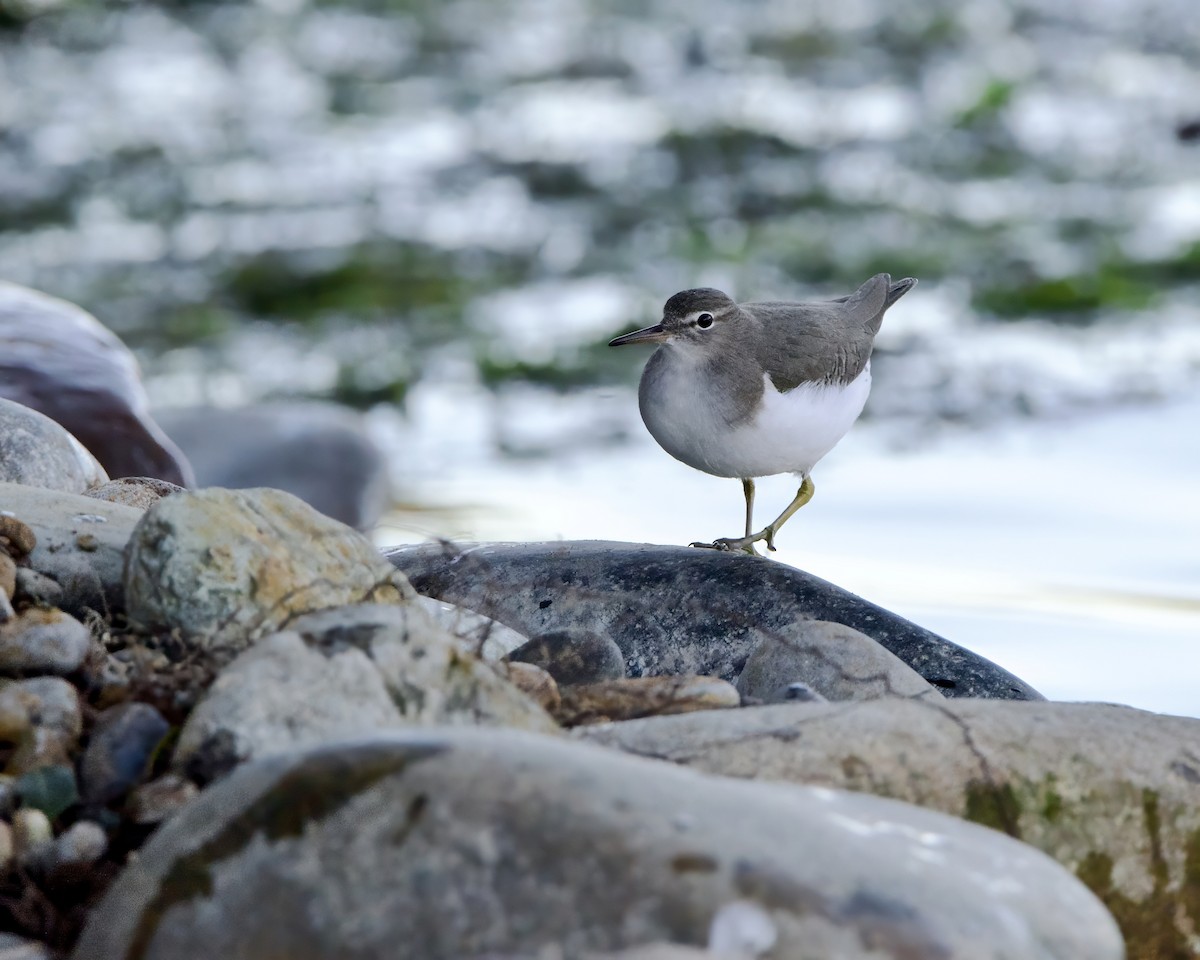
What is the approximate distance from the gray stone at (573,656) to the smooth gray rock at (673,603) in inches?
24.5

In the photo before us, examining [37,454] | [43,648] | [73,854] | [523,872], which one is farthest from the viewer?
[37,454]

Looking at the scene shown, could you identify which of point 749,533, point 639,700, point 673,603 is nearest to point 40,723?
point 639,700

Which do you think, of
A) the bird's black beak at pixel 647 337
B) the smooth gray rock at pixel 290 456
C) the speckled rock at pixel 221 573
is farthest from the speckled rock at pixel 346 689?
the smooth gray rock at pixel 290 456

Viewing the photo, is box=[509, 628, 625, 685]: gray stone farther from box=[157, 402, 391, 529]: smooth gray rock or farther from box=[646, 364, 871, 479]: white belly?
box=[157, 402, 391, 529]: smooth gray rock

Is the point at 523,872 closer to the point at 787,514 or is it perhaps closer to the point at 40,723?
the point at 40,723

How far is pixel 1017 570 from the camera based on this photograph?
665 centimetres

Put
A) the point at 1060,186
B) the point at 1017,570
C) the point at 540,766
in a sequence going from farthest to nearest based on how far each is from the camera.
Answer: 1. the point at 1060,186
2. the point at 1017,570
3. the point at 540,766

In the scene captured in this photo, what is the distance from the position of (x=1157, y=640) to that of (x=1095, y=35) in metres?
11.5

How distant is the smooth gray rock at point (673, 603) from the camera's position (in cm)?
458

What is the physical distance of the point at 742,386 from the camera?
4883mm

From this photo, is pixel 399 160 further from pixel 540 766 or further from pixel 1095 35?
pixel 540 766

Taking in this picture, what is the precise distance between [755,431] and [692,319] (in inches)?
15.7

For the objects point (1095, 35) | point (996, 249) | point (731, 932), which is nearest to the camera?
point (731, 932)

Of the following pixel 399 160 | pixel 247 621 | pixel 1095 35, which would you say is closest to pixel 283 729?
pixel 247 621
